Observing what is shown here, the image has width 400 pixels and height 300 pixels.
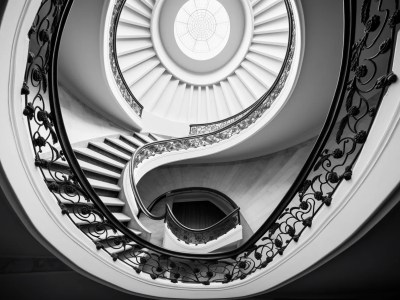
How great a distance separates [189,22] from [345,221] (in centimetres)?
1138

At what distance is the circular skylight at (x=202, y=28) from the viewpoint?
10.5 metres

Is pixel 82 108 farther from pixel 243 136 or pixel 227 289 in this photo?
pixel 227 289

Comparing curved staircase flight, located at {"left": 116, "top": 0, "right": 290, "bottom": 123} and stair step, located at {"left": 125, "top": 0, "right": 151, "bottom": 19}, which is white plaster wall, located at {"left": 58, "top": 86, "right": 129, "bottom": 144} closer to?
curved staircase flight, located at {"left": 116, "top": 0, "right": 290, "bottom": 123}

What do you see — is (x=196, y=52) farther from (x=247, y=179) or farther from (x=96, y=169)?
(x=96, y=169)

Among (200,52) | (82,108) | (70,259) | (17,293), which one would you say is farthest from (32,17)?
(200,52)

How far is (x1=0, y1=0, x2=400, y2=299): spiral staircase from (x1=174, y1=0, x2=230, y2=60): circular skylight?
7 cm

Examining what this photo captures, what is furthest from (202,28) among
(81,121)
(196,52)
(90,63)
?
(81,121)

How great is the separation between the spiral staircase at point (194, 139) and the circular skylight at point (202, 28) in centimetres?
7

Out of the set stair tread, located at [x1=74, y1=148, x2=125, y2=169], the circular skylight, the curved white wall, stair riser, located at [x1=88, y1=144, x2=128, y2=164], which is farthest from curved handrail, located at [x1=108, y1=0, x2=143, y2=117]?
the circular skylight

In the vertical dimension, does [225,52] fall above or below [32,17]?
above

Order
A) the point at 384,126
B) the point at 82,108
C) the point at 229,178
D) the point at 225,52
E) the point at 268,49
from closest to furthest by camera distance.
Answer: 1. the point at 384,126
2. the point at 82,108
3. the point at 229,178
4. the point at 268,49
5. the point at 225,52

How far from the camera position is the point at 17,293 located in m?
3.03

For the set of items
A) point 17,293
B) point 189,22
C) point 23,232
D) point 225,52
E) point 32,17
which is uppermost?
point 189,22

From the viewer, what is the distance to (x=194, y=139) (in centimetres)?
723
